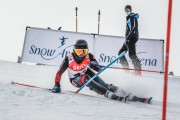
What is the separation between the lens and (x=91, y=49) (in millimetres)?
13164

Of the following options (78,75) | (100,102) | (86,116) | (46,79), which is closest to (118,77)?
(46,79)

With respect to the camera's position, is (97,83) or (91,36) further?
(91,36)

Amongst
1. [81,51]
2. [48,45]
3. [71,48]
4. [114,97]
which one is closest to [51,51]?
[48,45]

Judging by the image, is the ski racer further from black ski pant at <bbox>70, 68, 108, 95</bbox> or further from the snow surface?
the snow surface

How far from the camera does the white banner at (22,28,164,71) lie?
13.0m

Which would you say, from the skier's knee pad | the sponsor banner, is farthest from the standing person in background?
the skier's knee pad

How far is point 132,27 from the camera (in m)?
11.1

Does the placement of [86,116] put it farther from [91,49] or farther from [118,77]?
[91,49]

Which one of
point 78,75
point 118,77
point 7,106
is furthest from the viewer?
point 118,77

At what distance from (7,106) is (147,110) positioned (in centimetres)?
196

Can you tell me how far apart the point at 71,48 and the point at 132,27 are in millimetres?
2619

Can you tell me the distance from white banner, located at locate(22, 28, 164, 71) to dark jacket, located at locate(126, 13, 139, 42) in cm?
178

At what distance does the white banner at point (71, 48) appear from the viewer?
13.0 m

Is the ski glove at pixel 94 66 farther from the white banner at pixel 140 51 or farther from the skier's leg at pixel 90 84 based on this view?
the white banner at pixel 140 51
